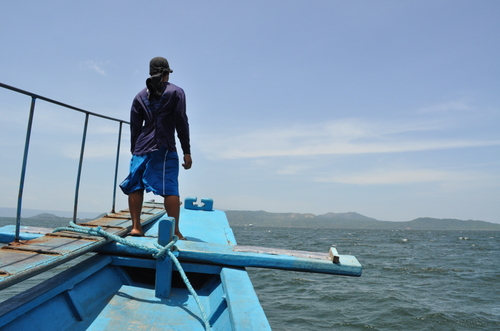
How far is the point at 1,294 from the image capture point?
16.9ft

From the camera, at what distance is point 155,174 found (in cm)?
268

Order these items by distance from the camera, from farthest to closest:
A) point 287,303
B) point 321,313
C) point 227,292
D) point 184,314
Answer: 1. point 287,303
2. point 321,313
3. point 184,314
4. point 227,292

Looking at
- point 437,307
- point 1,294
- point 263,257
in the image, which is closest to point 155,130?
point 263,257

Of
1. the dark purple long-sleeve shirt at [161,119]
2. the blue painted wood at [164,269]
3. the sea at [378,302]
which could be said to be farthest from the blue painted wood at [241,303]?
the sea at [378,302]

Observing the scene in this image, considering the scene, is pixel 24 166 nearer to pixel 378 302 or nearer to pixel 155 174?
pixel 155 174

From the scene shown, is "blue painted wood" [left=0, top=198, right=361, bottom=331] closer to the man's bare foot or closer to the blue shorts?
the man's bare foot

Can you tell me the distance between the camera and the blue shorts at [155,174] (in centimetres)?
266

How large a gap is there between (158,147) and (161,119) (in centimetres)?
24

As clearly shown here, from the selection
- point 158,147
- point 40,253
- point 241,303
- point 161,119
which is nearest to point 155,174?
point 158,147

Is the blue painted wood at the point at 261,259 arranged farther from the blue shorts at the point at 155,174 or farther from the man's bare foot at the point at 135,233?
the blue shorts at the point at 155,174

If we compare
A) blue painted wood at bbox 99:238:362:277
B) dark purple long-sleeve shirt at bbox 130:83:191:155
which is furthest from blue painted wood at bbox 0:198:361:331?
dark purple long-sleeve shirt at bbox 130:83:191:155

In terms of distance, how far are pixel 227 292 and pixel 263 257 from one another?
1.37 feet

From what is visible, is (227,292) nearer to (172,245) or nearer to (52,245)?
(172,245)

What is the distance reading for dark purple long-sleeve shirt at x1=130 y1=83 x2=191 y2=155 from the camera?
8.86 ft
